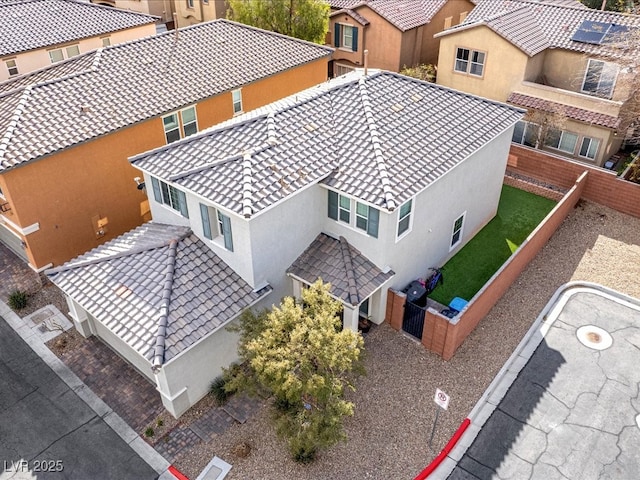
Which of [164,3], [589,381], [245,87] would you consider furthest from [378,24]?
[589,381]

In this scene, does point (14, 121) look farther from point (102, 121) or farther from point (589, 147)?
point (589, 147)

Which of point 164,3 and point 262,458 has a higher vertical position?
point 164,3

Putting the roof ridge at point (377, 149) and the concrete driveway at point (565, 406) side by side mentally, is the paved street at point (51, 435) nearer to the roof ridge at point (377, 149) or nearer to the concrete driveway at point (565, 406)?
the concrete driveway at point (565, 406)

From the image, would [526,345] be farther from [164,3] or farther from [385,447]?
[164,3]

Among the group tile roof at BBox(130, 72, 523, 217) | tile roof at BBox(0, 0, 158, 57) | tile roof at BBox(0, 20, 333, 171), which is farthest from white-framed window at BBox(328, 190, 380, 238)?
tile roof at BBox(0, 0, 158, 57)

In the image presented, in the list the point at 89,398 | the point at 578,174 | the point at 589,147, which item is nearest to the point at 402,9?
the point at 589,147

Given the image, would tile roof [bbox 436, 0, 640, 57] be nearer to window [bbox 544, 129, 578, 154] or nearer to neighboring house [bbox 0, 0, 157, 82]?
window [bbox 544, 129, 578, 154]
